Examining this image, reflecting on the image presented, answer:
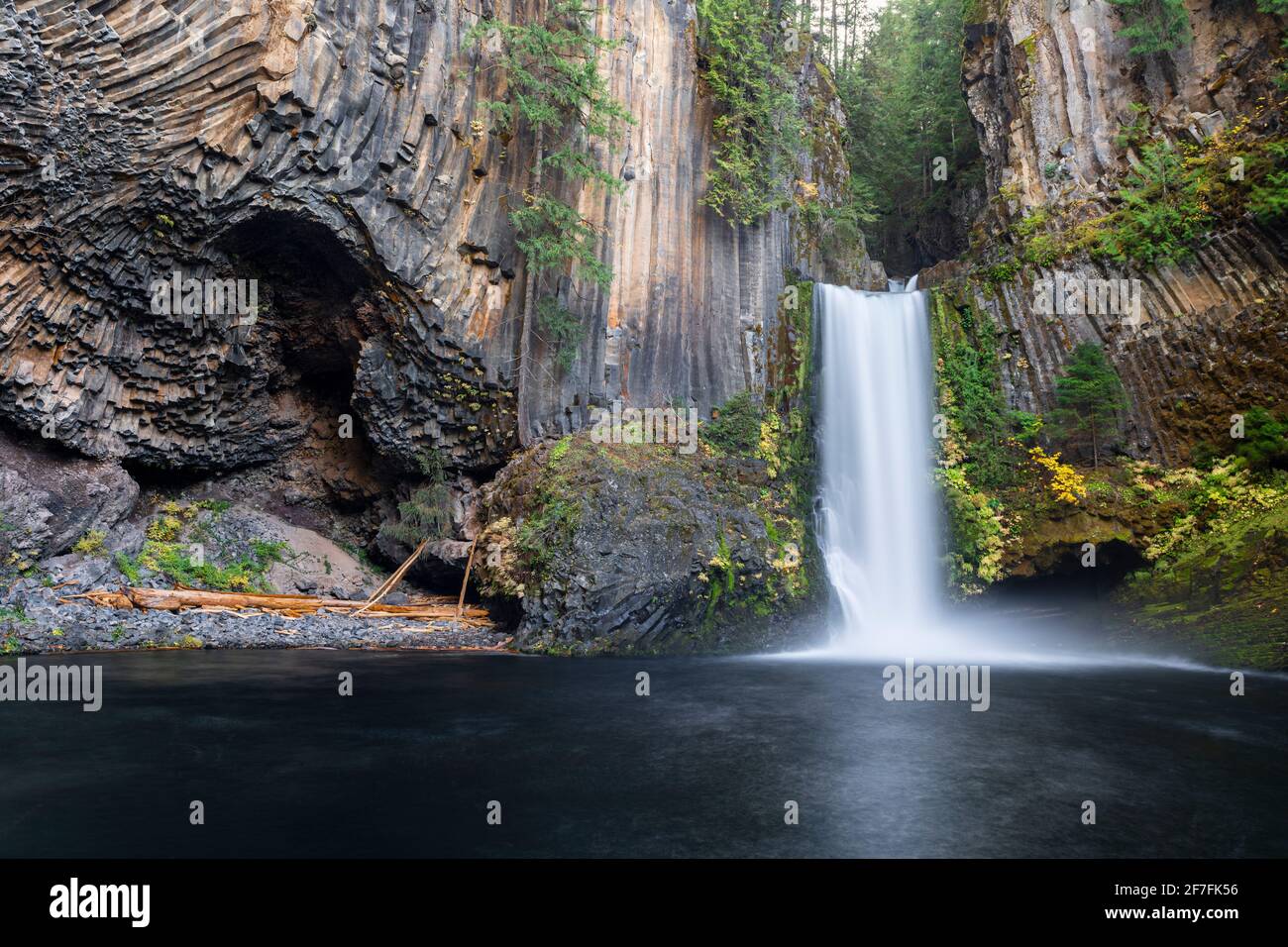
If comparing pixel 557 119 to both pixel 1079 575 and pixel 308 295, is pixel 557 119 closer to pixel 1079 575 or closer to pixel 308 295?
pixel 308 295

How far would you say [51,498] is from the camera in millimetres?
13922

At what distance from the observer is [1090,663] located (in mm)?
12430

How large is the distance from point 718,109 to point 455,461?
10824 mm

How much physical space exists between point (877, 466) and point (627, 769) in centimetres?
1250

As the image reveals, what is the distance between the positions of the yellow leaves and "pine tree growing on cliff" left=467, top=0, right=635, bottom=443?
398 inches

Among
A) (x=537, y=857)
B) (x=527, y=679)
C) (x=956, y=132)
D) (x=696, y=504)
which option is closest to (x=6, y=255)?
(x=527, y=679)

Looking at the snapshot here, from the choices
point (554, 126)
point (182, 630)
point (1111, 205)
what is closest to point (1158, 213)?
point (1111, 205)

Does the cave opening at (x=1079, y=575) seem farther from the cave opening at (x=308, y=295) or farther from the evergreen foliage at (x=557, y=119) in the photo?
the cave opening at (x=308, y=295)

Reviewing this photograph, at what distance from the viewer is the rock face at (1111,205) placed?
1476 centimetres

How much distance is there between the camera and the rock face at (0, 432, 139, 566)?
1320 cm

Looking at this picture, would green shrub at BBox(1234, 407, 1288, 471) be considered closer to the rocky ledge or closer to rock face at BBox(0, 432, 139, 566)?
the rocky ledge

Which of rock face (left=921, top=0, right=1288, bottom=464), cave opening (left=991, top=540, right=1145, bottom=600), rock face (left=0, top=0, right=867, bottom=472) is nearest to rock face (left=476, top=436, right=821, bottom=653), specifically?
rock face (left=0, top=0, right=867, bottom=472)

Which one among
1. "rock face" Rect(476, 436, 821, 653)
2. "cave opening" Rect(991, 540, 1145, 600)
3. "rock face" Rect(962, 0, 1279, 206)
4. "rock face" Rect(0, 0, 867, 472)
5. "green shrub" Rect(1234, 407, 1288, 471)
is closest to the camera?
"rock face" Rect(0, 0, 867, 472)

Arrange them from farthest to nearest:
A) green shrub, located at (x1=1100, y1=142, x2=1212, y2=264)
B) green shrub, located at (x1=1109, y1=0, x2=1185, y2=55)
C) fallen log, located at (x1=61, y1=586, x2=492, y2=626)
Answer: green shrub, located at (x1=1109, y1=0, x2=1185, y2=55) → green shrub, located at (x1=1100, y1=142, x2=1212, y2=264) → fallen log, located at (x1=61, y1=586, x2=492, y2=626)
